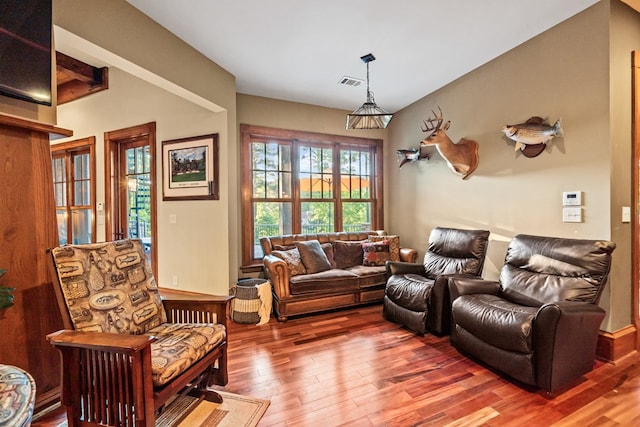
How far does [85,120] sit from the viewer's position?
4.64 metres

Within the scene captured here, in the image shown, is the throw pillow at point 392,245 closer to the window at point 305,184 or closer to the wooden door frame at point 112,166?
the window at point 305,184

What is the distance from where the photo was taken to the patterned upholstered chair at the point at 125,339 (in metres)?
1.45

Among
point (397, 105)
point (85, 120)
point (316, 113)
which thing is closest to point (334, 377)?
point (316, 113)

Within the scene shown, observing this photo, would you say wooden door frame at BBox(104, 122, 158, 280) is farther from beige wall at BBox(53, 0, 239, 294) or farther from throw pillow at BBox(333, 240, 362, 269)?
throw pillow at BBox(333, 240, 362, 269)

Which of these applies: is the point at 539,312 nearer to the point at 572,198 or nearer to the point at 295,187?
the point at 572,198

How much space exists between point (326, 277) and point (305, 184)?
5.49 ft

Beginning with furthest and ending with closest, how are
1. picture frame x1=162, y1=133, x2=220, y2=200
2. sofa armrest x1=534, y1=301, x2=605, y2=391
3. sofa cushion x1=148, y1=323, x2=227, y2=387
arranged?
picture frame x1=162, y1=133, x2=220, y2=200 < sofa armrest x1=534, y1=301, x2=605, y2=391 < sofa cushion x1=148, y1=323, x2=227, y2=387

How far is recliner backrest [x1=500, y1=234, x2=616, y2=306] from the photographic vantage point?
7.24ft

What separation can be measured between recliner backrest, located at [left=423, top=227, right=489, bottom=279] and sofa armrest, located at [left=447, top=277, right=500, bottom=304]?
16.2 inches

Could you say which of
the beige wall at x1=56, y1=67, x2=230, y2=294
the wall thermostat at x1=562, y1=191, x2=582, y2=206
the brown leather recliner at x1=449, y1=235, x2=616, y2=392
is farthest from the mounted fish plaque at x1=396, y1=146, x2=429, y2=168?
the beige wall at x1=56, y1=67, x2=230, y2=294

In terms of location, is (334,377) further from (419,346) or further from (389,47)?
(389,47)

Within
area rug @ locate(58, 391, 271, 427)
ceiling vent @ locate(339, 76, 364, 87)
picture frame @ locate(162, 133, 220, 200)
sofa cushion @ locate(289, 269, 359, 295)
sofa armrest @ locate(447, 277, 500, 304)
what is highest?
ceiling vent @ locate(339, 76, 364, 87)

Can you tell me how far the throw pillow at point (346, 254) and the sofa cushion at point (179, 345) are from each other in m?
2.37

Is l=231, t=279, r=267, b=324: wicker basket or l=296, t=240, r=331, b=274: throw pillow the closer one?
l=231, t=279, r=267, b=324: wicker basket
